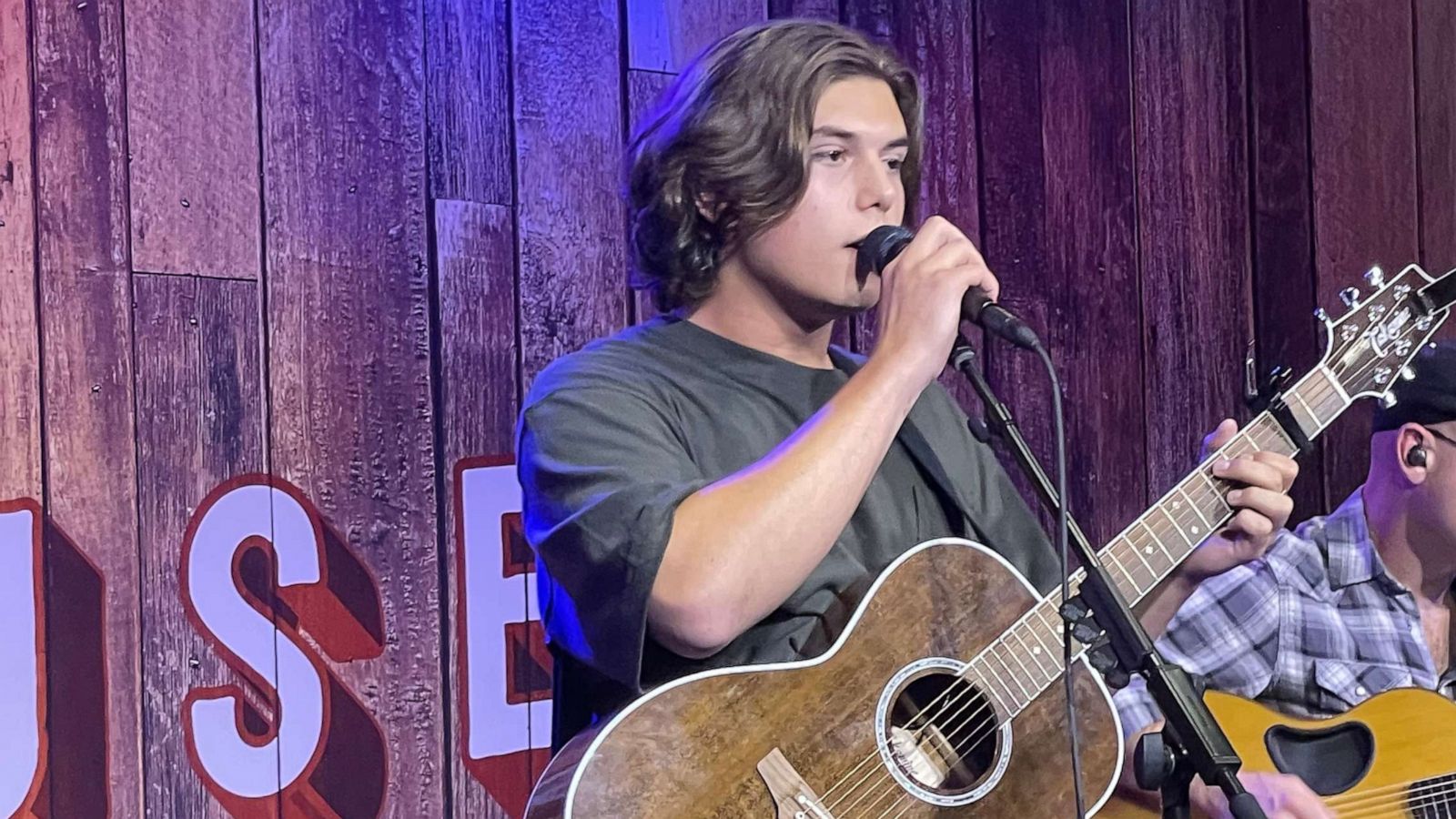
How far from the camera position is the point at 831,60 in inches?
79.4

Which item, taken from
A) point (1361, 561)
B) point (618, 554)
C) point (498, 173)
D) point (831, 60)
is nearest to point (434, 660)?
point (498, 173)

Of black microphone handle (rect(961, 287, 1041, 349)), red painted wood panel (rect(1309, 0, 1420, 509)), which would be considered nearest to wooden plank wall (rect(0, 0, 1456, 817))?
red painted wood panel (rect(1309, 0, 1420, 509))

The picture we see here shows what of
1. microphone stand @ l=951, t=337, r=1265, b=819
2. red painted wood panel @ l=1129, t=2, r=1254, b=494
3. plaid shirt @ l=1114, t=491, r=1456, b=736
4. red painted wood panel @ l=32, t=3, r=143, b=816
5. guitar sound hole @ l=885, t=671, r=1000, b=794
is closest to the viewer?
microphone stand @ l=951, t=337, r=1265, b=819

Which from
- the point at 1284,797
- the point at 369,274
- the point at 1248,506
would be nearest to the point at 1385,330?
the point at 1248,506

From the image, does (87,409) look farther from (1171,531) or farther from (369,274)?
(1171,531)

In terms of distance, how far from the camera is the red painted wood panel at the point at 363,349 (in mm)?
2393

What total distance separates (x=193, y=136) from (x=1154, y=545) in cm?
149

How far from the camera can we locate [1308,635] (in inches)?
107

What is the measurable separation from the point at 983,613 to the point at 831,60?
2.40 feet

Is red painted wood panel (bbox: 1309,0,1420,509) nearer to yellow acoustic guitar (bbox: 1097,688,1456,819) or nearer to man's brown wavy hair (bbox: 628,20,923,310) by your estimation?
yellow acoustic guitar (bbox: 1097,688,1456,819)

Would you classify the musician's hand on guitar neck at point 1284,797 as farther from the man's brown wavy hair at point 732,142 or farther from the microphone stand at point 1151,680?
the man's brown wavy hair at point 732,142

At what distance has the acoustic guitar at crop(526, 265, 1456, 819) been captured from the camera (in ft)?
5.36

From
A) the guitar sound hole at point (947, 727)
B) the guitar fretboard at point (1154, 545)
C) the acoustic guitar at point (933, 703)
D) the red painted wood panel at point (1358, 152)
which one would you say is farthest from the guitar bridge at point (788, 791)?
the red painted wood panel at point (1358, 152)

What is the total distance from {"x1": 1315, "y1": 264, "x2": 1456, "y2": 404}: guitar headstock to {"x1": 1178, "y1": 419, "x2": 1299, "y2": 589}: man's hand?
182mm
